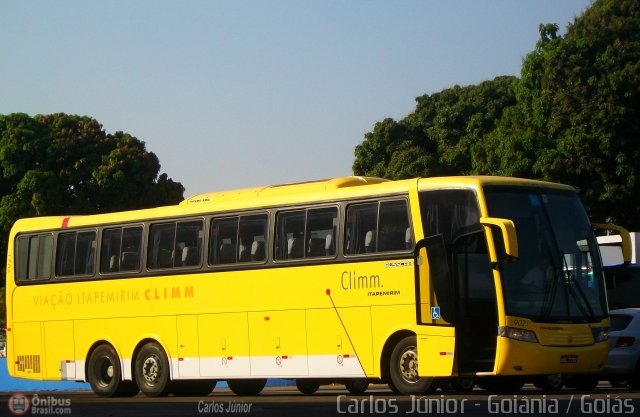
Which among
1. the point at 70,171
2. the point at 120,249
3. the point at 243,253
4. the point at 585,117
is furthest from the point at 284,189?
the point at 70,171

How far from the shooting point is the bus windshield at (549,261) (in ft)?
61.5

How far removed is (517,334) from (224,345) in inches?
250

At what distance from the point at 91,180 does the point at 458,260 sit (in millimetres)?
48157

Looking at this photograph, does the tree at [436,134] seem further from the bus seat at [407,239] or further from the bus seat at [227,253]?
the bus seat at [407,239]

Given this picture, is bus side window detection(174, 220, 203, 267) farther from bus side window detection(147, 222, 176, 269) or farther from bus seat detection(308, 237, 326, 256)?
bus seat detection(308, 237, 326, 256)

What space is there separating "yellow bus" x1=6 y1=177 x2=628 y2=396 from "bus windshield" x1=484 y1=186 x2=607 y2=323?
2 centimetres

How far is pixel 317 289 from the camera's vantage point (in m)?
21.1

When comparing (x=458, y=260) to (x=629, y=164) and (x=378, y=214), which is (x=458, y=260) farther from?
(x=629, y=164)

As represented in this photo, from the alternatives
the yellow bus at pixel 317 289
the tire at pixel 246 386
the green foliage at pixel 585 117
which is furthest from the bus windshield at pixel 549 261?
the green foliage at pixel 585 117

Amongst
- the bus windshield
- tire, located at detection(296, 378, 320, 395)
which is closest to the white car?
the bus windshield

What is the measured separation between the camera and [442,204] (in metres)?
19.5

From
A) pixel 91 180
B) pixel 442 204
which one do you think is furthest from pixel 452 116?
pixel 442 204

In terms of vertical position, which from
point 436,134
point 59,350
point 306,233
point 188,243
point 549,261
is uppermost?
point 436,134

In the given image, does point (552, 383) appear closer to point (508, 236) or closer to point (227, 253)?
point (508, 236)
